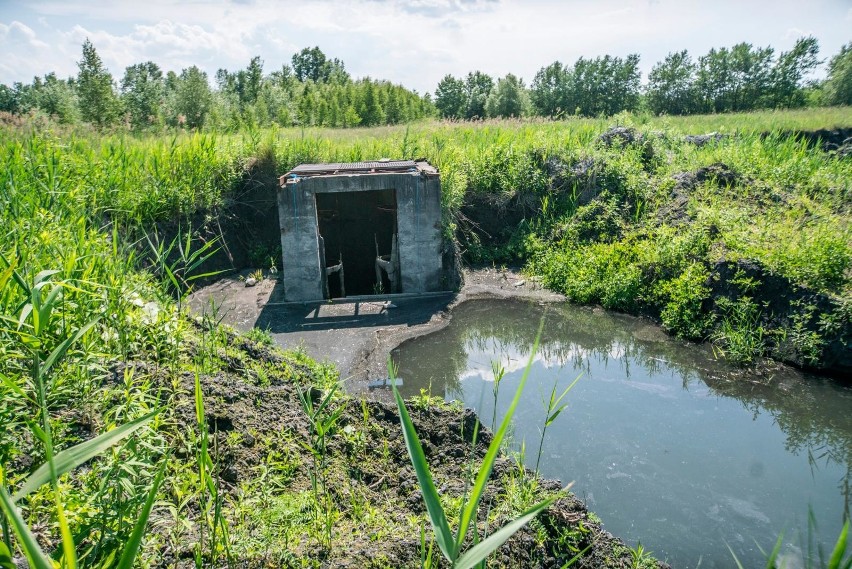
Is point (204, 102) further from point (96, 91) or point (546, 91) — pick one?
point (546, 91)

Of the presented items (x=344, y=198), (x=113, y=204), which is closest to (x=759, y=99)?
(x=344, y=198)

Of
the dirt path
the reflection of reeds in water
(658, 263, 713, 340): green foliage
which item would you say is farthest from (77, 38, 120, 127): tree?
(658, 263, 713, 340): green foliage

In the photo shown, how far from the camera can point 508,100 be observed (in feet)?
116

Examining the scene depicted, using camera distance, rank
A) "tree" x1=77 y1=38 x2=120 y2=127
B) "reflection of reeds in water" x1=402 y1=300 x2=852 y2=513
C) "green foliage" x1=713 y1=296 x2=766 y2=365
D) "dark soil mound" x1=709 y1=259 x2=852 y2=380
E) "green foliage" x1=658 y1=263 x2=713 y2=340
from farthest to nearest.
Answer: "tree" x1=77 y1=38 x2=120 y2=127 → "green foliage" x1=658 y1=263 x2=713 y2=340 → "green foliage" x1=713 y1=296 x2=766 y2=365 → "dark soil mound" x1=709 y1=259 x2=852 y2=380 → "reflection of reeds in water" x1=402 y1=300 x2=852 y2=513

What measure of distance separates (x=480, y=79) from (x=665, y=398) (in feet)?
140

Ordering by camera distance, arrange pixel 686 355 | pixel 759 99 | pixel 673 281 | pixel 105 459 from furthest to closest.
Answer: pixel 759 99 < pixel 673 281 < pixel 686 355 < pixel 105 459

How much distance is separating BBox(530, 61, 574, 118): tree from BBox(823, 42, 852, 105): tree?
14.5 m

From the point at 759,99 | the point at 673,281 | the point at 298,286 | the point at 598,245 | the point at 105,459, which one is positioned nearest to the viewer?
the point at 105,459

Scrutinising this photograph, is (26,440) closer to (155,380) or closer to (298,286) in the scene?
(155,380)

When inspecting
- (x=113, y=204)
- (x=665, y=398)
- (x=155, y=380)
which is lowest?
(x=665, y=398)

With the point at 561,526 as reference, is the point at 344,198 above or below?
above

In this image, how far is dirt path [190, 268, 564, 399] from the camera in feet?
24.2

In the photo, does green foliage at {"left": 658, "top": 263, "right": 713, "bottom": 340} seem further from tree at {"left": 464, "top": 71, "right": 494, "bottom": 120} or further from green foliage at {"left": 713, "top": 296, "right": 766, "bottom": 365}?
tree at {"left": 464, "top": 71, "right": 494, "bottom": 120}

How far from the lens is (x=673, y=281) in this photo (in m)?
8.59
